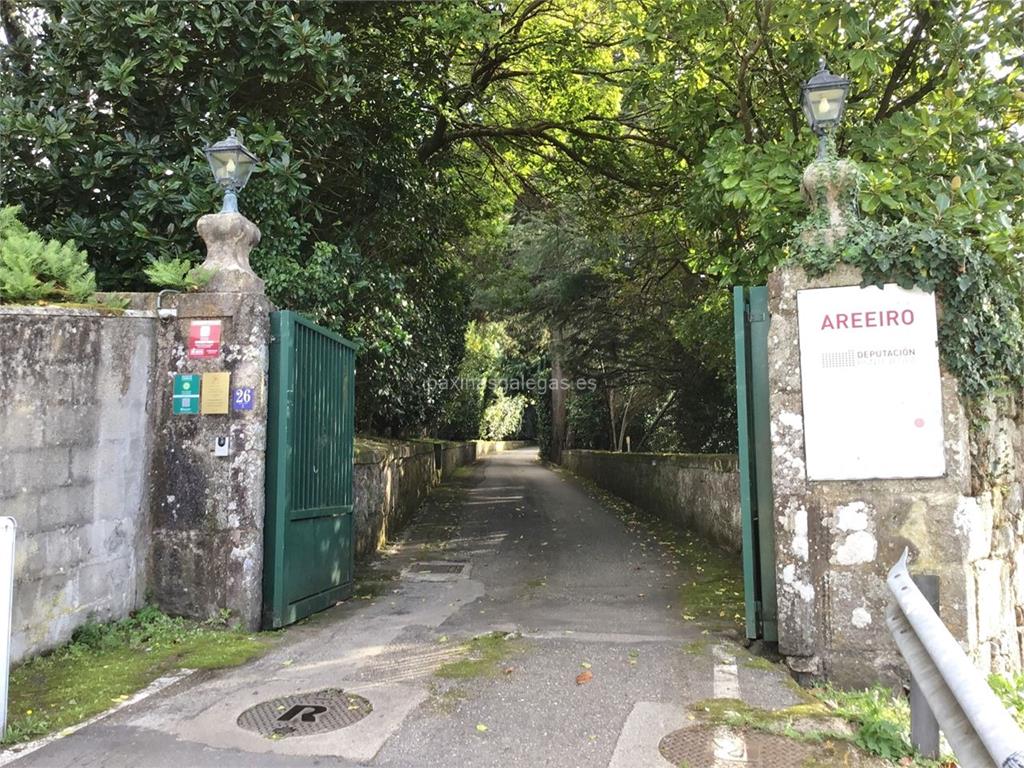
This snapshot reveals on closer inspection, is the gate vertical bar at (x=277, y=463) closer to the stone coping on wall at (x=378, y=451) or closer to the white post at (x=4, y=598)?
the white post at (x=4, y=598)

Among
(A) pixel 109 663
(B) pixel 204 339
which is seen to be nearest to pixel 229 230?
(B) pixel 204 339

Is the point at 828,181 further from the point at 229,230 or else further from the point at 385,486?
the point at 385,486

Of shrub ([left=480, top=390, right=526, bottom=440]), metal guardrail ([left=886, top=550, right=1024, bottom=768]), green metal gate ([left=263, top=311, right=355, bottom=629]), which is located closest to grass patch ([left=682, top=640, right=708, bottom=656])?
metal guardrail ([left=886, top=550, right=1024, bottom=768])

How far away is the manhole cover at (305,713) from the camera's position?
3941 millimetres

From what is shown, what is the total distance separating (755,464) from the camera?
5.55 metres

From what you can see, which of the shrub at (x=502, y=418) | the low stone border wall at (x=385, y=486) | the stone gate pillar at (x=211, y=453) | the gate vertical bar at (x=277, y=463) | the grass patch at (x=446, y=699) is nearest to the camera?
the grass patch at (x=446, y=699)

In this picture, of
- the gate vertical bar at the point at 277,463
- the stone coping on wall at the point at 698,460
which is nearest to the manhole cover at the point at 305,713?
the gate vertical bar at the point at 277,463

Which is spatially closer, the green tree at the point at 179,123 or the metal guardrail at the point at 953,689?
the metal guardrail at the point at 953,689

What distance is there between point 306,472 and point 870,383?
464cm

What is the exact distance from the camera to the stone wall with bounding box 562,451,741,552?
30.6 ft

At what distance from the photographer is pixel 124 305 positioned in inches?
233

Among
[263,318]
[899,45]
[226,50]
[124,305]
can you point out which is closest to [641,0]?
[899,45]

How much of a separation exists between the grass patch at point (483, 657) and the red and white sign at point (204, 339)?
10.3ft

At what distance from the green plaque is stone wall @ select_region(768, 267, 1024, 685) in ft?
14.9
